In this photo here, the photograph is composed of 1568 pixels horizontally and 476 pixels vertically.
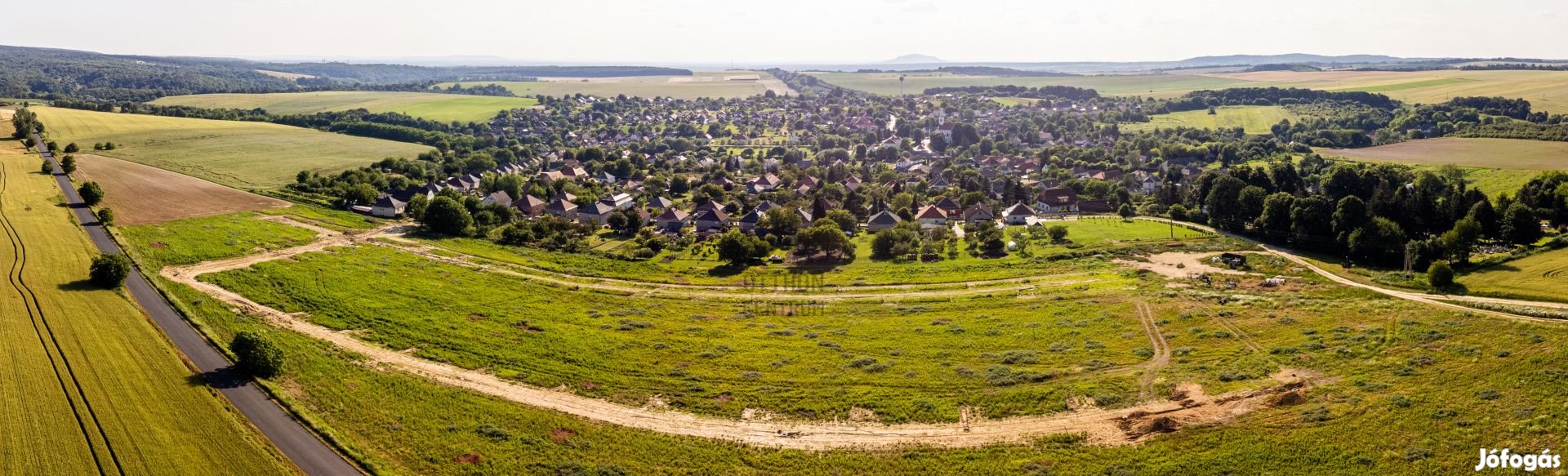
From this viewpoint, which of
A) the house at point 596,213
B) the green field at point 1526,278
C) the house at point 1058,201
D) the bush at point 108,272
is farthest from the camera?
the house at point 1058,201

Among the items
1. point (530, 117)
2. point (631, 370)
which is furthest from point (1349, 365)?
point (530, 117)

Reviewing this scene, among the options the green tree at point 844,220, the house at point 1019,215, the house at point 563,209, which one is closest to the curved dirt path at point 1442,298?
the house at point 1019,215

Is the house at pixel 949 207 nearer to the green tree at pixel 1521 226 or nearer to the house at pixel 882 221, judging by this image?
the house at pixel 882 221

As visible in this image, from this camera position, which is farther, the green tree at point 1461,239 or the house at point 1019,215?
the house at point 1019,215

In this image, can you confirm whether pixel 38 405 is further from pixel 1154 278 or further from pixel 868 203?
pixel 868 203

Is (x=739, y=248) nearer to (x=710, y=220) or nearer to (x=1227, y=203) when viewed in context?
(x=710, y=220)

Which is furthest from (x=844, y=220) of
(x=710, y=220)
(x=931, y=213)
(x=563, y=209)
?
(x=563, y=209)

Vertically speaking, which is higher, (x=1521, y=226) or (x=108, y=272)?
(x=1521, y=226)
